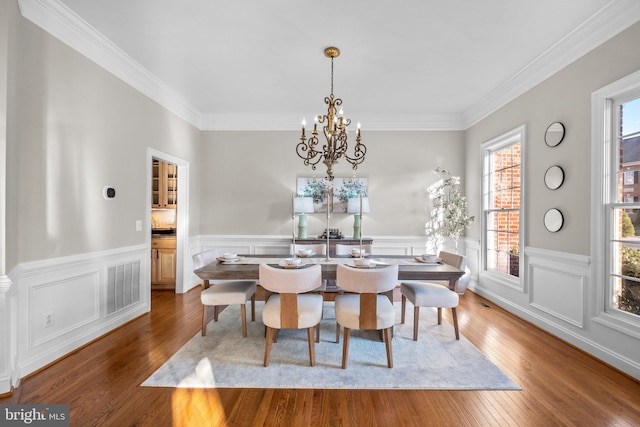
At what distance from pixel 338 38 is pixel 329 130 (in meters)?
0.91

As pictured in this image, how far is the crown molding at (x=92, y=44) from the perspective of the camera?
2.43 metres

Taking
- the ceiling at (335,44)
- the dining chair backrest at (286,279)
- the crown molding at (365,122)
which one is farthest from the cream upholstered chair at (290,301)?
the crown molding at (365,122)

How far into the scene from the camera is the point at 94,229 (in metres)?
2.98

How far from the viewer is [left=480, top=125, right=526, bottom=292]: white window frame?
145 inches

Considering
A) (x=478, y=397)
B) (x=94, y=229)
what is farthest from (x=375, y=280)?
(x=94, y=229)

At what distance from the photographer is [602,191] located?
2.64m

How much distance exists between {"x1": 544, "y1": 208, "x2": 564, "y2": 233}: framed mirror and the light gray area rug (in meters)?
1.55

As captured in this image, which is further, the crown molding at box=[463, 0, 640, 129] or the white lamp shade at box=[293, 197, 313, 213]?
the white lamp shade at box=[293, 197, 313, 213]

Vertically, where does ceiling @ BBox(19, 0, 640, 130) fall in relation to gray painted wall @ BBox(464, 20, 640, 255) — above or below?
above

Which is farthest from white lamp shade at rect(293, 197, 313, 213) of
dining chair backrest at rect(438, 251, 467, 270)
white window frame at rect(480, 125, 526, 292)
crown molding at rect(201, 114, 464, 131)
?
white window frame at rect(480, 125, 526, 292)

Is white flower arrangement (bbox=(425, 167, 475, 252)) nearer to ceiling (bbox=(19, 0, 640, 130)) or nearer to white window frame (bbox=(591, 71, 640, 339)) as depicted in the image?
ceiling (bbox=(19, 0, 640, 130))

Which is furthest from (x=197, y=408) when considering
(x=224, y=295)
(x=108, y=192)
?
(x=108, y=192)

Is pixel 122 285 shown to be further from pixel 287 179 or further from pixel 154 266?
pixel 287 179

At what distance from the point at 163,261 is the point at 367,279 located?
12.3 ft
